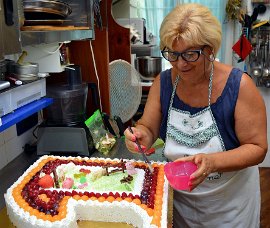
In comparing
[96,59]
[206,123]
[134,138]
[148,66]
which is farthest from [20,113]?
[148,66]

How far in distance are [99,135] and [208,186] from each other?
0.71 m

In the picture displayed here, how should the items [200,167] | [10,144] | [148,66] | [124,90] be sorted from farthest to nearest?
[148,66], [124,90], [10,144], [200,167]

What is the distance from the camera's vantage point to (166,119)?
1.36m

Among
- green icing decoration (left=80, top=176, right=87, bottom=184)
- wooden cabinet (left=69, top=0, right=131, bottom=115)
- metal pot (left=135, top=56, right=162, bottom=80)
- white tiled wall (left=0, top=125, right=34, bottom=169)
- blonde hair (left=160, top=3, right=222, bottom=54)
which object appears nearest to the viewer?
blonde hair (left=160, top=3, right=222, bottom=54)

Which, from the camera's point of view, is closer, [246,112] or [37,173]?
[246,112]

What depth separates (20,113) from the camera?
1.06m

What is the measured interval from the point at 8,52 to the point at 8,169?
895mm

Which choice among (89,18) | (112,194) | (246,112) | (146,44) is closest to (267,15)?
(146,44)

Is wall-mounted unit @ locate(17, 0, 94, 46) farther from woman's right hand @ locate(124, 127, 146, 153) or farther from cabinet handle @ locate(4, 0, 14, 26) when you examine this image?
woman's right hand @ locate(124, 127, 146, 153)

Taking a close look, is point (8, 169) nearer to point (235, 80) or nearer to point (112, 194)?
point (112, 194)

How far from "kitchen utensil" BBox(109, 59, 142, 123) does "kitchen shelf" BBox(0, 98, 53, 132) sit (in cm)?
100

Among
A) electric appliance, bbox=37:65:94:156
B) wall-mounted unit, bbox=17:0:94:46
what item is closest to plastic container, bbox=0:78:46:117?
wall-mounted unit, bbox=17:0:94:46

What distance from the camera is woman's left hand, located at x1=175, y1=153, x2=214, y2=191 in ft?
3.34

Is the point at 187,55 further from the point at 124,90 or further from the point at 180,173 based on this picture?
the point at 124,90
